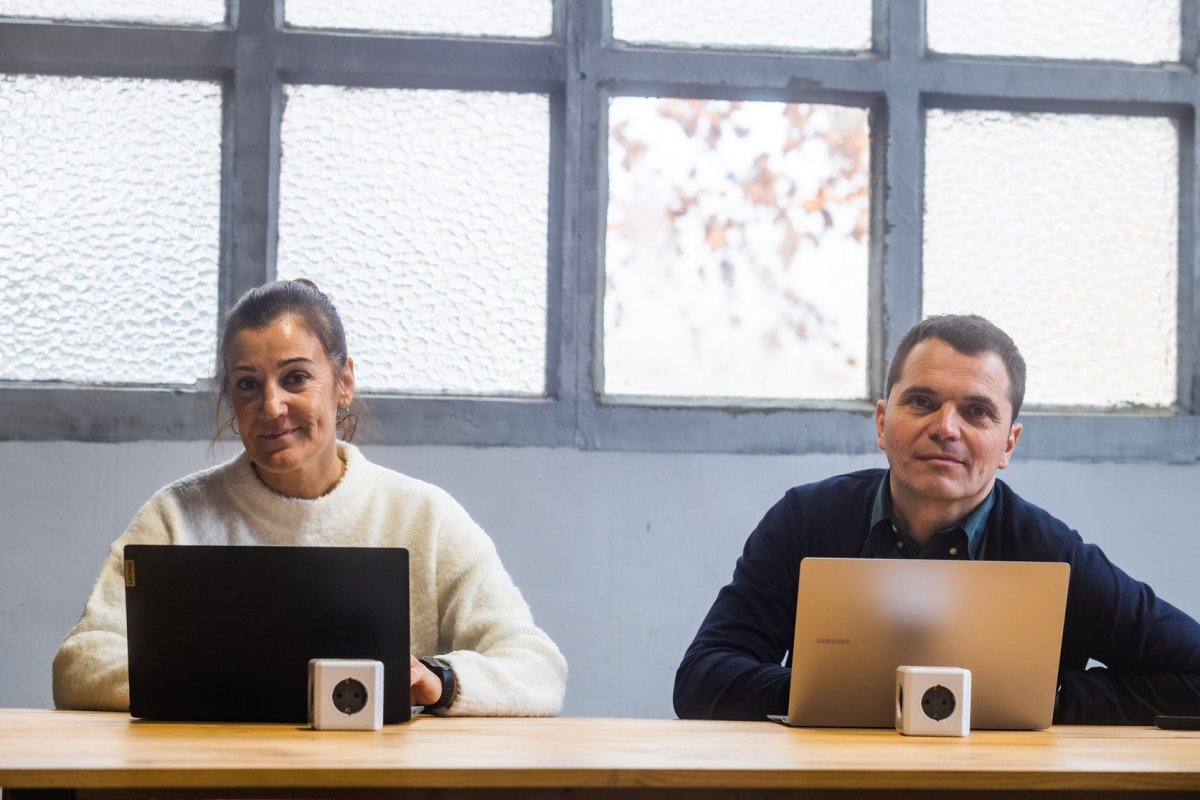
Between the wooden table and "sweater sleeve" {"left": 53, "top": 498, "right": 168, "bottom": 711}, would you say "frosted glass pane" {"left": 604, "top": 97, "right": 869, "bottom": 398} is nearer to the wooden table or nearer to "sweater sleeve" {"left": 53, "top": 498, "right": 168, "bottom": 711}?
"sweater sleeve" {"left": 53, "top": 498, "right": 168, "bottom": 711}

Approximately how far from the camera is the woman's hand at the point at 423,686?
6.23ft

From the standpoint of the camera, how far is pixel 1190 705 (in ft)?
6.82

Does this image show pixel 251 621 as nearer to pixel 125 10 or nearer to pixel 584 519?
pixel 584 519

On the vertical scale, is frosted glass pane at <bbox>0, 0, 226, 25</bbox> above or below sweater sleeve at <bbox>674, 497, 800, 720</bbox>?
above

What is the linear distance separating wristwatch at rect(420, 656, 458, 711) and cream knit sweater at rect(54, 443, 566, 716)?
Answer: 0.10 metres

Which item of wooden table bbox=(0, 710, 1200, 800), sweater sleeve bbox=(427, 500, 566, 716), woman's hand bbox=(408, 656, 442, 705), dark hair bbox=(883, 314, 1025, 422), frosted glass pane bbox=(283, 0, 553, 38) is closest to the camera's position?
wooden table bbox=(0, 710, 1200, 800)

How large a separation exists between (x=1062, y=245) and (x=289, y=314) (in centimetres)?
202

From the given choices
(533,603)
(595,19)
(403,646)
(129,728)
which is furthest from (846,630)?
(595,19)

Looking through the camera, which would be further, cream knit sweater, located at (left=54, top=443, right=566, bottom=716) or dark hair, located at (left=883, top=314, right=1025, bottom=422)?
dark hair, located at (left=883, top=314, right=1025, bottom=422)

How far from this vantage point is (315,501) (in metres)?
2.38

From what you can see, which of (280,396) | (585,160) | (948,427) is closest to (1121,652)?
(948,427)

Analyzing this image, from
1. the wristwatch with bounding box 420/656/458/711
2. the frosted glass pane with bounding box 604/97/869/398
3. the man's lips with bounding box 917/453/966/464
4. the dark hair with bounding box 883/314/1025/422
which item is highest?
the frosted glass pane with bounding box 604/97/869/398

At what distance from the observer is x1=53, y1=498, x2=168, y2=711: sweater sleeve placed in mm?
1938

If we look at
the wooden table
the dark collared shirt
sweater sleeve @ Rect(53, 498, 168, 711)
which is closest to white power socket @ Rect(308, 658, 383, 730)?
the wooden table
